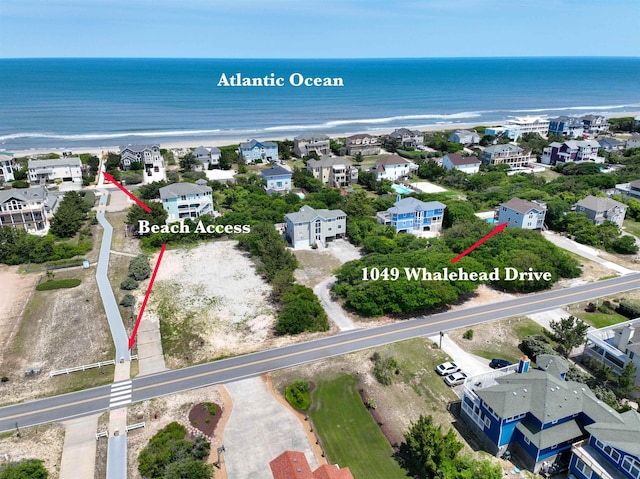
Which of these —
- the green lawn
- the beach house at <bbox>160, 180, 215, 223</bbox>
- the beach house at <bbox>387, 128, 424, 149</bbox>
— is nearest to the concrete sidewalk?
the green lawn

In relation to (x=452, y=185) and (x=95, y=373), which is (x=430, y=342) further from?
(x=452, y=185)

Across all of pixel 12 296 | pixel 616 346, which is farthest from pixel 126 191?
pixel 616 346

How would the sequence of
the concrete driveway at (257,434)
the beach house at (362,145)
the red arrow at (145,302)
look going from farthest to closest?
the beach house at (362,145) < the red arrow at (145,302) < the concrete driveway at (257,434)

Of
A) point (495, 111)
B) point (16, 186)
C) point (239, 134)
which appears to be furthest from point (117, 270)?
point (495, 111)

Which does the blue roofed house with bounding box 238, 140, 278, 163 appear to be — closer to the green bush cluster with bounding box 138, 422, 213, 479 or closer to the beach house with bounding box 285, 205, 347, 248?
the beach house with bounding box 285, 205, 347, 248

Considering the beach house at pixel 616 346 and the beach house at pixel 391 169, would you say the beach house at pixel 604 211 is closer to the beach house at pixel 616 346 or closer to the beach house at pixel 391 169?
the beach house at pixel 616 346

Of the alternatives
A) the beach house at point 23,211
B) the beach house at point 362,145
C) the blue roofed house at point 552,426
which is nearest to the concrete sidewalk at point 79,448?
the blue roofed house at point 552,426
